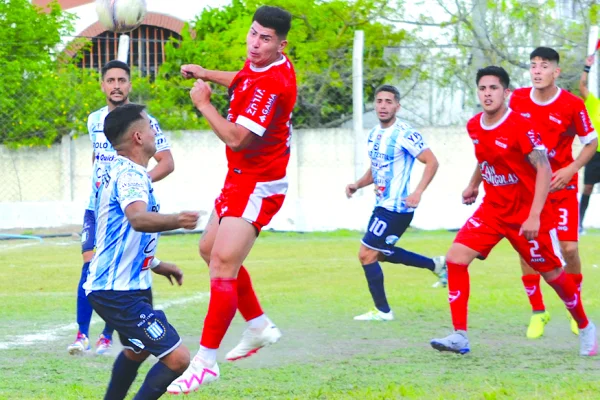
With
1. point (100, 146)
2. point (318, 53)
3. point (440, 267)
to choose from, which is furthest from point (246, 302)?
point (318, 53)

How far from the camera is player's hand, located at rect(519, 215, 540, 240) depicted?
6320mm

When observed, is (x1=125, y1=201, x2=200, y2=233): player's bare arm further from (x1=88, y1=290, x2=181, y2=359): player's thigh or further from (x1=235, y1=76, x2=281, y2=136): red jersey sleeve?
(x1=235, y1=76, x2=281, y2=136): red jersey sleeve

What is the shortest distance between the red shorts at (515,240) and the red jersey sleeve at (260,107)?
5.81ft

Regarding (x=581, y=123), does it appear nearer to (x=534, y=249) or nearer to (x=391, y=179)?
(x=534, y=249)

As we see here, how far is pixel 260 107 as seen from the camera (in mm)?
5680

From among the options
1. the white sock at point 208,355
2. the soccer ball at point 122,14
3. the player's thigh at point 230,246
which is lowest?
the white sock at point 208,355

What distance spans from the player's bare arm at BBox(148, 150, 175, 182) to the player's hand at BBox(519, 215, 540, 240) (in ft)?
8.05

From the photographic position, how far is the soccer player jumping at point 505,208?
6.56 meters

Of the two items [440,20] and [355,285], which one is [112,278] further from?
[440,20]

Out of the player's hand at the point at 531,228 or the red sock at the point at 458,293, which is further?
the red sock at the point at 458,293

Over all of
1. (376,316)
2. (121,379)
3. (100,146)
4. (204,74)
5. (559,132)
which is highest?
(204,74)

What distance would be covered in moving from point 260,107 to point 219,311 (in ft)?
3.85

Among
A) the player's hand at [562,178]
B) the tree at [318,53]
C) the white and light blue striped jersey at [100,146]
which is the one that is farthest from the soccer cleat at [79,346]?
the tree at [318,53]

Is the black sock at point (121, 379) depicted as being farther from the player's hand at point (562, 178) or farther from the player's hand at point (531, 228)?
the player's hand at point (562, 178)
